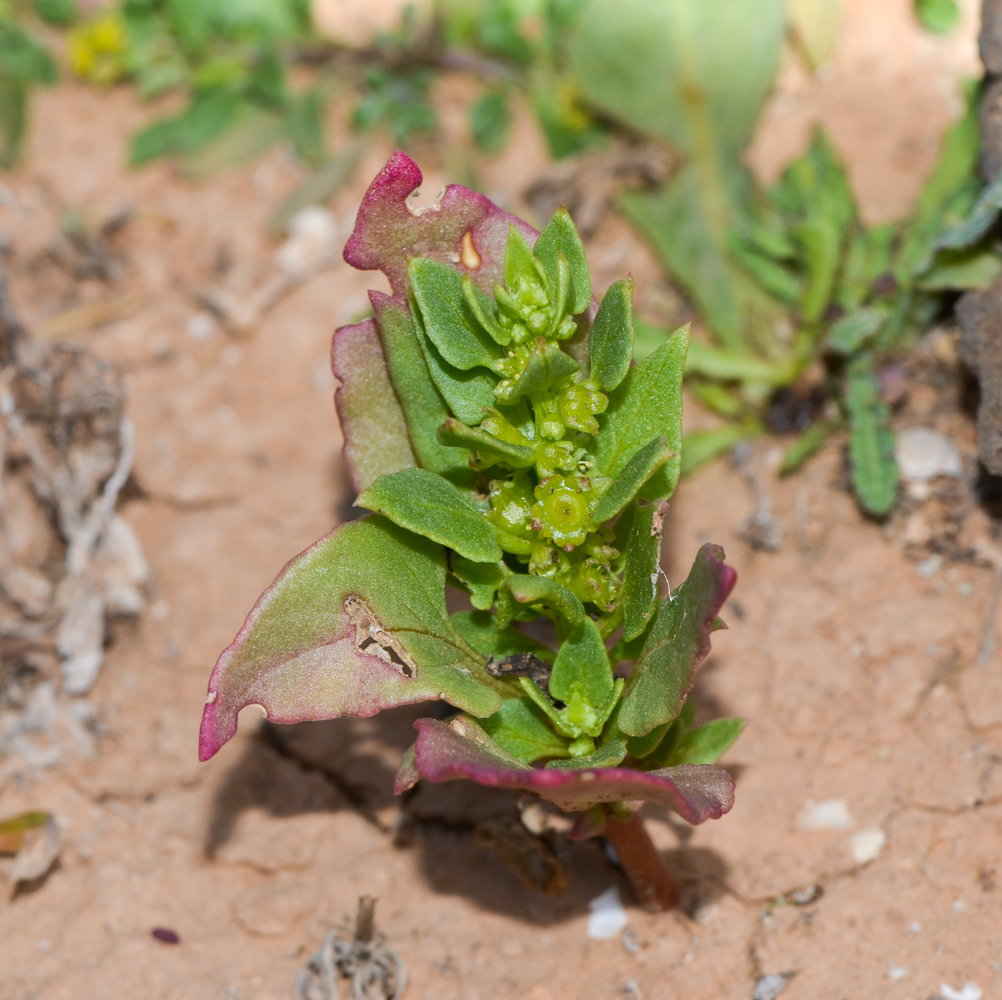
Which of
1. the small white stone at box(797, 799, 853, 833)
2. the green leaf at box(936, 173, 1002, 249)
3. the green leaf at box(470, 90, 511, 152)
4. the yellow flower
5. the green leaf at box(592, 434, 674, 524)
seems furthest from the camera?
the yellow flower

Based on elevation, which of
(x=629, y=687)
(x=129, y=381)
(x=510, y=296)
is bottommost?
A: (x=129, y=381)

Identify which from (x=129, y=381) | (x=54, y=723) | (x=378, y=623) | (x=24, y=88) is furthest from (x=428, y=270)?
(x=24, y=88)

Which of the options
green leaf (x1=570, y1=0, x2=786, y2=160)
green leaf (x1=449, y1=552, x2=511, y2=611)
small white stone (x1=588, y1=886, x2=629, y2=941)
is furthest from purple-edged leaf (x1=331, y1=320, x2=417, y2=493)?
green leaf (x1=570, y1=0, x2=786, y2=160)

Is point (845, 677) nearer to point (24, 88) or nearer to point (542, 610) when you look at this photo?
point (542, 610)

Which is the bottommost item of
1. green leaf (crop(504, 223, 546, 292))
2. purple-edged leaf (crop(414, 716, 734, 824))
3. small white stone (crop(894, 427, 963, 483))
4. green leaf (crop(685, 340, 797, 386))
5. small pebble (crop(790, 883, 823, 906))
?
small pebble (crop(790, 883, 823, 906))

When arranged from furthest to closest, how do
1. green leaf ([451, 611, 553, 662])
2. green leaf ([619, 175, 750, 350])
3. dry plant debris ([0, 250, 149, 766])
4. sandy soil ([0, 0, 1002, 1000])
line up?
1. green leaf ([619, 175, 750, 350])
2. dry plant debris ([0, 250, 149, 766])
3. sandy soil ([0, 0, 1002, 1000])
4. green leaf ([451, 611, 553, 662])

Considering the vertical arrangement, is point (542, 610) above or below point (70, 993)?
above

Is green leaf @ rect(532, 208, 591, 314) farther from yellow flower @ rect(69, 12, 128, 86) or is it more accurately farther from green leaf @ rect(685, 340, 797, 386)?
yellow flower @ rect(69, 12, 128, 86)

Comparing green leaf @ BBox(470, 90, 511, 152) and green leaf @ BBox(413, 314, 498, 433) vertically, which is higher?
green leaf @ BBox(413, 314, 498, 433)
